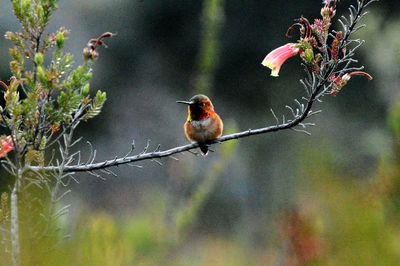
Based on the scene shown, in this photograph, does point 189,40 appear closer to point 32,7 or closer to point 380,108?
point 380,108

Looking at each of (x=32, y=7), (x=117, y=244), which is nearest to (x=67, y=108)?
(x=32, y=7)

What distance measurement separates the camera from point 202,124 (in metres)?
4.17

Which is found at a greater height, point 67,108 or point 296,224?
point 67,108

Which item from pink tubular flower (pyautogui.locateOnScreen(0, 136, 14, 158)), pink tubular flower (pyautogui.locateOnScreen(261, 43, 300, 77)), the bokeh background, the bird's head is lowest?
pink tubular flower (pyautogui.locateOnScreen(0, 136, 14, 158))

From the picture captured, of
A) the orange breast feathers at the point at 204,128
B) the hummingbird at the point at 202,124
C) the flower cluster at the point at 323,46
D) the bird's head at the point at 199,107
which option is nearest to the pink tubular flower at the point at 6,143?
the flower cluster at the point at 323,46

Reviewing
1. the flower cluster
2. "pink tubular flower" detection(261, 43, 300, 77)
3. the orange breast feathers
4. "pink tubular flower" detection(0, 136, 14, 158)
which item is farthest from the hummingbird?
"pink tubular flower" detection(0, 136, 14, 158)

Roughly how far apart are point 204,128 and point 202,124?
34mm

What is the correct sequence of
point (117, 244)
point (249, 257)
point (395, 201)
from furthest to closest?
point (249, 257) → point (117, 244) → point (395, 201)

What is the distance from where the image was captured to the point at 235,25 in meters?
12.2

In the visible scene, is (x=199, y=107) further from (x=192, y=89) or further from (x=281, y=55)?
(x=192, y=89)

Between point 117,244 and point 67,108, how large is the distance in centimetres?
63

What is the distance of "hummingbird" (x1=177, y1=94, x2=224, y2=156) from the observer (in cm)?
412

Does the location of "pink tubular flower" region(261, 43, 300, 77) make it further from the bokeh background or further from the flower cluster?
the bokeh background

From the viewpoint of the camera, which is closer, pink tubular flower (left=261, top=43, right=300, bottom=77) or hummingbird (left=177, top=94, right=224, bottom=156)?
pink tubular flower (left=261, top=43, right=300, bottom=77)
